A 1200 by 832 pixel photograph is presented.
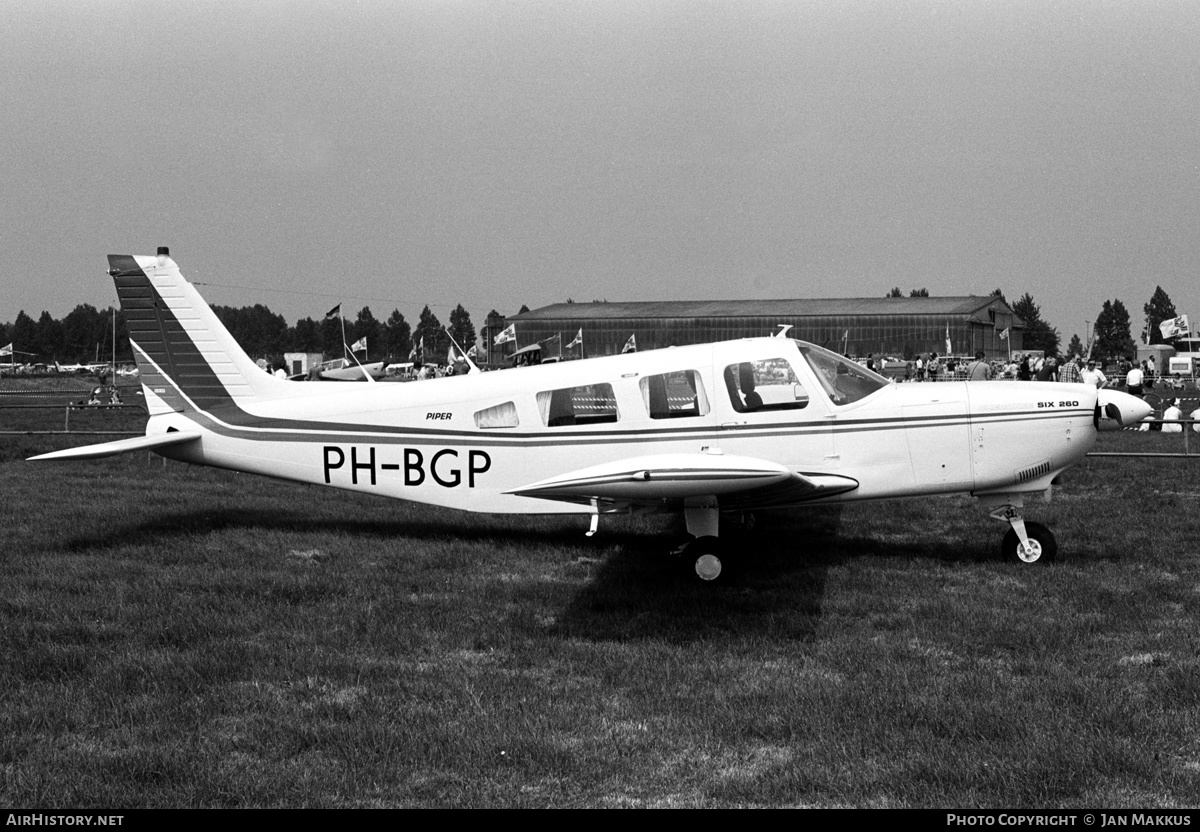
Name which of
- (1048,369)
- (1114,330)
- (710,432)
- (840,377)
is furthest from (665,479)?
(1114,330)

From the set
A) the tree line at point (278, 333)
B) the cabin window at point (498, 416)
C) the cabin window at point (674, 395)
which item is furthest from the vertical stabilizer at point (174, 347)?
the tree line at point (278, 333)

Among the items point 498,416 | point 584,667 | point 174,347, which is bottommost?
point 584,667

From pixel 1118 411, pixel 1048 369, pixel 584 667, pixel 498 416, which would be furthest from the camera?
pixel 1048 369

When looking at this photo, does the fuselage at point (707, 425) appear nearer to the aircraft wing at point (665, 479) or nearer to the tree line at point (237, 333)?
the aircraft wing at point (665, 479)

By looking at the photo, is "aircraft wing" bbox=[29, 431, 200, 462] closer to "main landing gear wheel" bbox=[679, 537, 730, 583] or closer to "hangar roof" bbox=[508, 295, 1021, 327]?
"main landing gear wheel" bbox=[679, 537, 730, 583]

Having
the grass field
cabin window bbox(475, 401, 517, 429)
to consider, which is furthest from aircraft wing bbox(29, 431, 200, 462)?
cabin window bbox(475, 401, 517, 429)

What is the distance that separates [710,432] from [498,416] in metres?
2.00

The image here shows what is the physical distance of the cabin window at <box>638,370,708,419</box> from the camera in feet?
31.3

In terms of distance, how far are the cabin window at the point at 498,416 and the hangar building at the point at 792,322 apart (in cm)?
8996

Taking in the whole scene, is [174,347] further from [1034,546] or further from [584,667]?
[1034,546]

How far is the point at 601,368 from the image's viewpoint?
389 inches

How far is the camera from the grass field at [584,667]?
16.4 feet

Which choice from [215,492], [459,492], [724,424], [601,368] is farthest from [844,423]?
[215,492]

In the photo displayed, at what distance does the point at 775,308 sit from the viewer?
10831 centimetres
